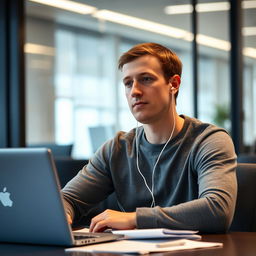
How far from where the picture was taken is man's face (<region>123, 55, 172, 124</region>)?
209 centimetres

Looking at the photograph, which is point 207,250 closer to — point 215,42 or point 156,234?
point 156,234

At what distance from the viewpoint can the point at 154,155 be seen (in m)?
2.14

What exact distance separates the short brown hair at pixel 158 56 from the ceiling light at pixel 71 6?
3.32m

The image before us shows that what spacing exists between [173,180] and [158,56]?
452mm

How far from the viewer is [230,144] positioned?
201cm

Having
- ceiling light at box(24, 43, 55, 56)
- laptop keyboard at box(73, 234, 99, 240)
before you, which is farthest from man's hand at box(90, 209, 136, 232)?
ceiling light at box(24, 43, 55, 56)

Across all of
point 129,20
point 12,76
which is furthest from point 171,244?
point 129,20

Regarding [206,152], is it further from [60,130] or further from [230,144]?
[60,130]

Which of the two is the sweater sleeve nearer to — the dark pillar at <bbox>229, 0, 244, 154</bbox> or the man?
the man

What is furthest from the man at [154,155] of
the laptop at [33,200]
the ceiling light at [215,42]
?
the ceiling light at [215,42]

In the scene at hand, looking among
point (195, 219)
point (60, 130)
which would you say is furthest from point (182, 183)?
point (60, 130)

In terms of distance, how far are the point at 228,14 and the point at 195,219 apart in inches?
164

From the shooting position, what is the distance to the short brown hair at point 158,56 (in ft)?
7.02

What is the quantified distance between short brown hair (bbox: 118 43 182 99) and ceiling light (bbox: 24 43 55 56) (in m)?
3.32
